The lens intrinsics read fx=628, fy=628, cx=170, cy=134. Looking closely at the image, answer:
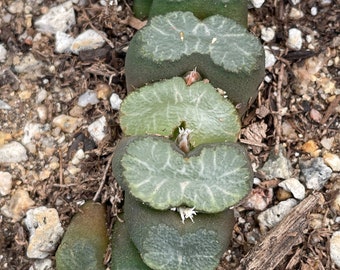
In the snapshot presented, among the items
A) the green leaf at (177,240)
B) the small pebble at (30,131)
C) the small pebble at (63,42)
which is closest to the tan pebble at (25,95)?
the small pebble at (30,131)

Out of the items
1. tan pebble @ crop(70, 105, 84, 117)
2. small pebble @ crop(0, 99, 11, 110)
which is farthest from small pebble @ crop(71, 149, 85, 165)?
small pebble @ crop(0, 99, 11, 110)

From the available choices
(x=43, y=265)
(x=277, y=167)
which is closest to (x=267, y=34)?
(x=277, y=167)

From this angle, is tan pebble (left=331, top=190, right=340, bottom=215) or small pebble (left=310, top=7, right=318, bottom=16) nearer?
tan pebble (left=331, top=190, right=340, bottom=215)

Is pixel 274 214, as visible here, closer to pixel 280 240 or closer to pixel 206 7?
pixel 280 240

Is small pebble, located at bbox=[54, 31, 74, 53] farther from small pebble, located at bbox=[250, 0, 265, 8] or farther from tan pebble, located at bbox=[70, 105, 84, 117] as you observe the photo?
small pebble, located at bbox=[250, 0, 265, 8]

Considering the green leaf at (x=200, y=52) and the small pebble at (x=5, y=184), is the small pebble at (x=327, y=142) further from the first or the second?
the small pebble at (x=5, y=184)

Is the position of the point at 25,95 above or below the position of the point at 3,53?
below
